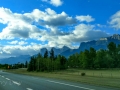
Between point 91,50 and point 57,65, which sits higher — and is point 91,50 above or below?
above

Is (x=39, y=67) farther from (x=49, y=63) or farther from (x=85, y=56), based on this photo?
(x=85, y=56)

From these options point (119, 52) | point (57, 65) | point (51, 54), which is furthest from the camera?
point (51, 54)

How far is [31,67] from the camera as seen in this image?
458 feet

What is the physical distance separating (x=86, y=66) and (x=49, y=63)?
31.6 m

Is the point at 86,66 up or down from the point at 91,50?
down

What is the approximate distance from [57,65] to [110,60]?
113 ft

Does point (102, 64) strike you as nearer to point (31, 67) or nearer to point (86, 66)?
point (86, 66)

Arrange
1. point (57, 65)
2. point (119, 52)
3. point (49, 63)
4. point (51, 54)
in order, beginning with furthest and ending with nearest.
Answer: point (51, 54) < point (119, 52) < point (57, 65) < point (49, 63)

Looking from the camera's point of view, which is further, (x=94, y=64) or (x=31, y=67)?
(x=94, y=64)

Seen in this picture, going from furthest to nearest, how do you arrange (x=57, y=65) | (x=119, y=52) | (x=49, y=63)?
(x=119, y=52) < (x=57, y=65) < (x=49, y=63)

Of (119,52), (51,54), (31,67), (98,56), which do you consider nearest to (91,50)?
(98,56)

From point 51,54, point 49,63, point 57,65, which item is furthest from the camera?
point 51,54

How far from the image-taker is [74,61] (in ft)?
608

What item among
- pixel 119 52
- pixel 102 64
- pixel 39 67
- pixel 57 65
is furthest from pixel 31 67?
pixel 119 52
